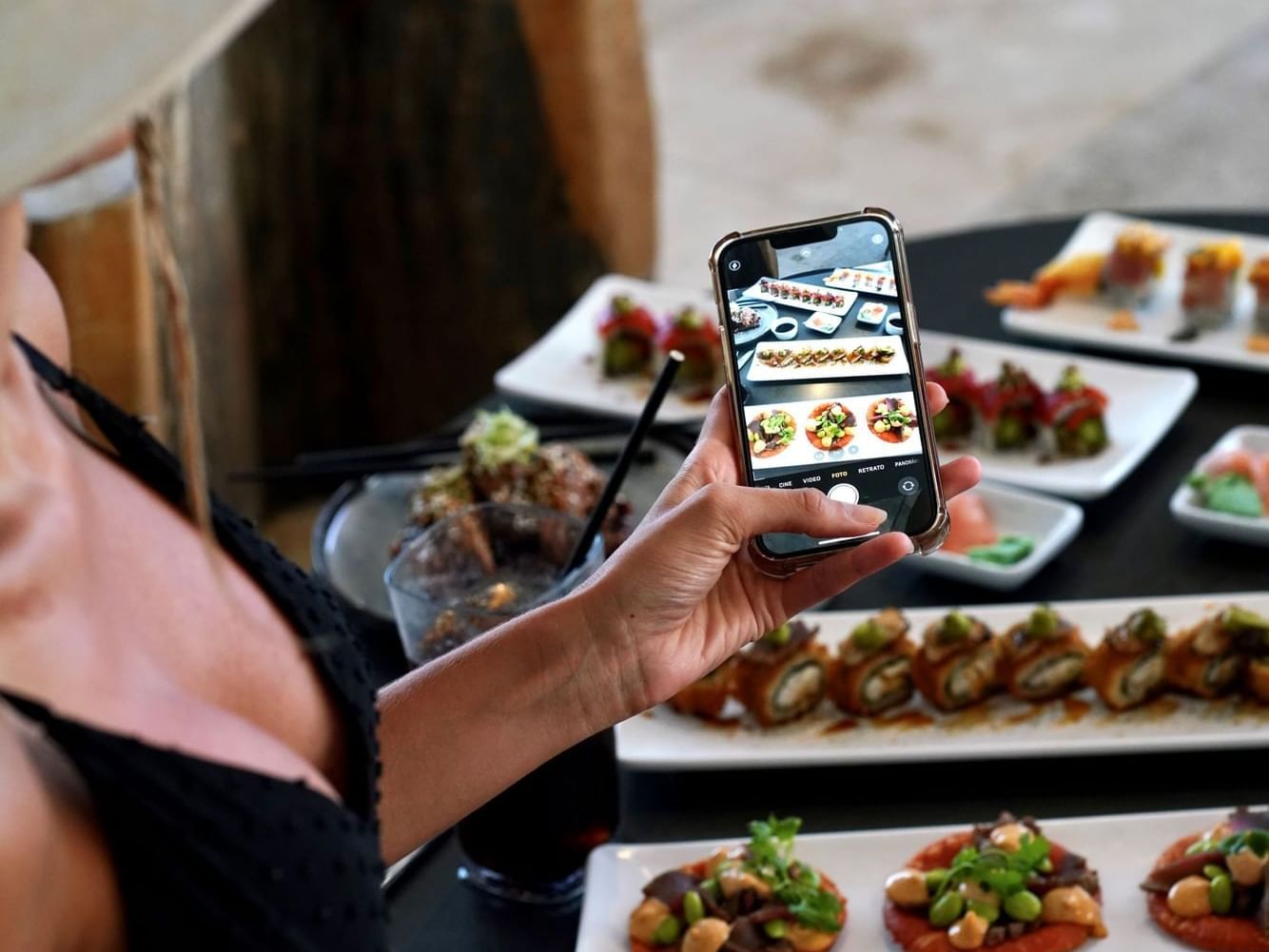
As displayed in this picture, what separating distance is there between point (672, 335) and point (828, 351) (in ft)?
3.36

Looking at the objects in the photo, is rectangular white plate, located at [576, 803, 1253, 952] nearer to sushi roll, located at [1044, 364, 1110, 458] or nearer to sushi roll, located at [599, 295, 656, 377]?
sushi roll, located at [1044, 364, 1110, 458]

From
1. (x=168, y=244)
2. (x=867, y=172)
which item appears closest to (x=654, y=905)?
(x=168, y=244)

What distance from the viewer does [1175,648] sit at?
1.52 m

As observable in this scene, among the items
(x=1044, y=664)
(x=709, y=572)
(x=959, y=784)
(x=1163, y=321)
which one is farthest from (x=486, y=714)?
(x=1163, y=321)

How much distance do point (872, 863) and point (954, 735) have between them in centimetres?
21

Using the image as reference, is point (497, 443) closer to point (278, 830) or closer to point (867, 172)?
point (278, 830)

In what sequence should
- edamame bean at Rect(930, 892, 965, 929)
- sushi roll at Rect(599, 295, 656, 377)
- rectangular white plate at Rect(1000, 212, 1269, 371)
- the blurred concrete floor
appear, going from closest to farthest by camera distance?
edamame bean at Rect(930, 892, 965, 929) → rectangular white plate at Rect(1000, 212, 1269, 371) → sushi roll at Rect(599, 295, 656, 377) → the blurred concrete floor

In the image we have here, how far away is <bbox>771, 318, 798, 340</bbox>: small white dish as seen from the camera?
1300mm

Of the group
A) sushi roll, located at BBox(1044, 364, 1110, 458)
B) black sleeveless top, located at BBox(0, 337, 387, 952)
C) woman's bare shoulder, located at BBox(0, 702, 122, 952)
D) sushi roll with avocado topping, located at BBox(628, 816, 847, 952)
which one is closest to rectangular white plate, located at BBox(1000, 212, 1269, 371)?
sushi roll, located at BBox(1044, 364, 1110, 458)

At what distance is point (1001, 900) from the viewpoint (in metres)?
1.24

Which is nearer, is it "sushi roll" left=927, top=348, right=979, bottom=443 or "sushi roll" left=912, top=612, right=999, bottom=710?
"sushi roll" left=912, top=612, right=999, bottom=710

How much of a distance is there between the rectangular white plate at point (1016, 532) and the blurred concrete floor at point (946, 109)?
2.99m

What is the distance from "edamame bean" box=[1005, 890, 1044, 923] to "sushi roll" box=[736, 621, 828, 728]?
0.34 metres

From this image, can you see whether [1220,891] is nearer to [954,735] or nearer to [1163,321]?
[954,735]
